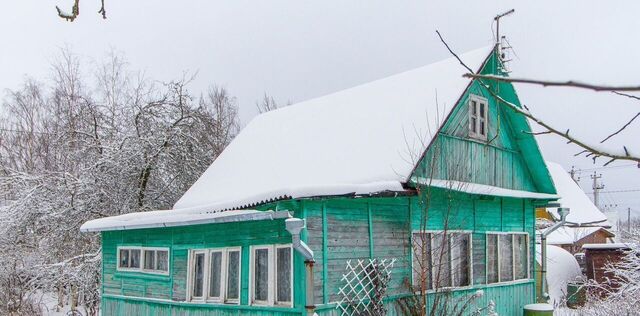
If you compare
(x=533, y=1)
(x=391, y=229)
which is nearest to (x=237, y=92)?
(x=391, y=229)

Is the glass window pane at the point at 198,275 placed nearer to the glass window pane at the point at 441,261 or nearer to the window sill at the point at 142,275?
the window sill at the point at 142,275

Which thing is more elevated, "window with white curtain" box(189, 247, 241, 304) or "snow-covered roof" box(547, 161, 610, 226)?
"snow-covered roof" box(547, 161, 610, 226)

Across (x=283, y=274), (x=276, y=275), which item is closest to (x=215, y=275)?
(x=276, y=275)

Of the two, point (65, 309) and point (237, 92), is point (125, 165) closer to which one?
point (65, 309)

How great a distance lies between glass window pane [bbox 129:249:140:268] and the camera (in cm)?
1372

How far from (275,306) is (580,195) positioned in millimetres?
32344

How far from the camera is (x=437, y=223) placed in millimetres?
12062

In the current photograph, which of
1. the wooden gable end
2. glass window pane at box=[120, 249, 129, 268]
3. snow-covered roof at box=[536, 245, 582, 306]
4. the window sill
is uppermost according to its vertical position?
the wooden gable end

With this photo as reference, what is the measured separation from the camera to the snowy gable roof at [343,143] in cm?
1105

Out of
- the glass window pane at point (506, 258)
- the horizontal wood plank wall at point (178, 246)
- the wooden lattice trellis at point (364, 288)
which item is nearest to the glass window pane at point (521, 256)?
the glass window pane at point (506, 258)

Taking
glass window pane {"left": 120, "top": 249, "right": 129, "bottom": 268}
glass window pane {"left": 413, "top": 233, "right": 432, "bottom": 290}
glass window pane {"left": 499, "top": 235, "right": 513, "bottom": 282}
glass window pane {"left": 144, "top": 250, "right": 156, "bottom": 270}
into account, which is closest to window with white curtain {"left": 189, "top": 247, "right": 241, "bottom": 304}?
glass window pane {"left": 144, "top": 250, "right": 156, "bottom": 270}

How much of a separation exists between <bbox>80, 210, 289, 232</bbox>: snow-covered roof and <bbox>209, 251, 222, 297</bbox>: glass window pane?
820 mm

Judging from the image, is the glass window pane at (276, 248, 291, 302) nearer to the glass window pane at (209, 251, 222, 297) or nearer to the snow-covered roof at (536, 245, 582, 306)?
the glass window pane at (209, 251, 222, 297)

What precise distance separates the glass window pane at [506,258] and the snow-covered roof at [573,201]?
71.9 ft
